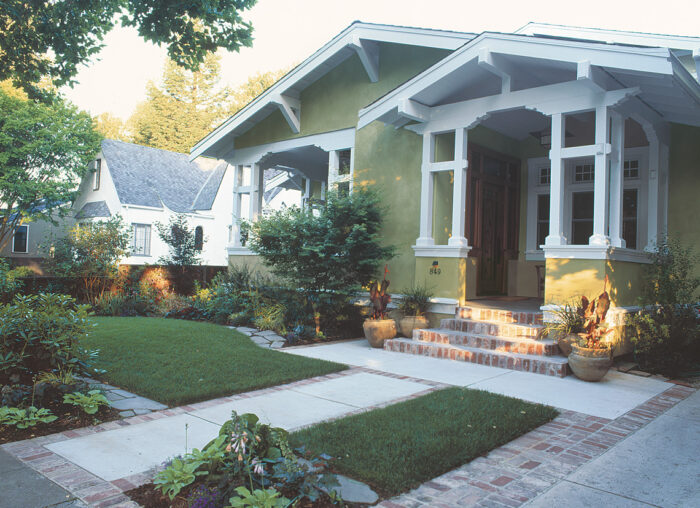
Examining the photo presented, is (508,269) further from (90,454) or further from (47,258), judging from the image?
(47,258)

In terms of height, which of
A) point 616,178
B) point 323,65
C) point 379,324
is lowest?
point 379,324

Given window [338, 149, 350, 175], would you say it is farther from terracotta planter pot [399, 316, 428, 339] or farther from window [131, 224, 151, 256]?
window [131, 224, 151, 256]

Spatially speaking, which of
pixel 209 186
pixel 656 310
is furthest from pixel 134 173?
pixel 656 310

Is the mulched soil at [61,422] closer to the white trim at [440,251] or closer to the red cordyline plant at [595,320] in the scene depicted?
the red cordyline plant at [595,320]

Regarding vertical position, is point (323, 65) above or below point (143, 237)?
above

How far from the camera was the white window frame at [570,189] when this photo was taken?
348 inches

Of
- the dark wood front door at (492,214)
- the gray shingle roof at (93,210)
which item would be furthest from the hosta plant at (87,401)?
the gray shingle roof at (93,210)

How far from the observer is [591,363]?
5.98 metres

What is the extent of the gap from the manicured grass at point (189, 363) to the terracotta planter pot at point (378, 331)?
4.90 feet

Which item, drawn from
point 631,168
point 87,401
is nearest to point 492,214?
point 631,168

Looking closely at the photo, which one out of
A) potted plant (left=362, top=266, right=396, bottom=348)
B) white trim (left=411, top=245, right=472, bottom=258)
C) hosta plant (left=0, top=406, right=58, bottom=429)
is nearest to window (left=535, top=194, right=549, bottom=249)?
white trim (left=411, top=245, right=472, bottom=258)

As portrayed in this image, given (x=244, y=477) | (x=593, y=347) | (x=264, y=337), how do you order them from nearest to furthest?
(x=244, y=477), (x=593, y=347), (x=264, y=337)

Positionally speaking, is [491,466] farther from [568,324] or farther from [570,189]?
[570,189]

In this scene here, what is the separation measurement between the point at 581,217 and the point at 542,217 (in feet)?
2.49
